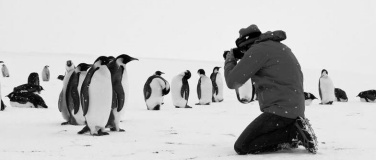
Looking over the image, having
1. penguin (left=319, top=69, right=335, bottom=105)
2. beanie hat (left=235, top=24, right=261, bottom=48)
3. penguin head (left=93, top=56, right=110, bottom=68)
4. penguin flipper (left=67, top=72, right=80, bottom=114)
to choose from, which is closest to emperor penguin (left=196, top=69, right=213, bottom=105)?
penguin (left=319, top=69, right=335, bottom=105)

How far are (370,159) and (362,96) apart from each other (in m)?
10.9

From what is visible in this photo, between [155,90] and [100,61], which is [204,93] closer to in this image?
[155,90]

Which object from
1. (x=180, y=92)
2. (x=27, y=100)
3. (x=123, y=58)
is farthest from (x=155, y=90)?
(x=123, y=58)

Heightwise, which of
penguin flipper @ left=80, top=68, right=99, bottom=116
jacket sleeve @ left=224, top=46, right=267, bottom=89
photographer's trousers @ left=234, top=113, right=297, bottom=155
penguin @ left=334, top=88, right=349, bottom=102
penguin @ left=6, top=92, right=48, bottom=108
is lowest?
penguin @ left=334, top=88, right=349, bottom=102

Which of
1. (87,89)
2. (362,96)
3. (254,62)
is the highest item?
(254,62)

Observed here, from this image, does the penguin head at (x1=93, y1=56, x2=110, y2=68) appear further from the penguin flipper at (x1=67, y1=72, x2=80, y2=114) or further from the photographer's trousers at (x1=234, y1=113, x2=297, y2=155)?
the photographer's trousers at (x1=234, y1=113, x2=297, y2=155)

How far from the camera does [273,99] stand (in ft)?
12.7

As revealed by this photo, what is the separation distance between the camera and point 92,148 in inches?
161

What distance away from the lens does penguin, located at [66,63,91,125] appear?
598cm

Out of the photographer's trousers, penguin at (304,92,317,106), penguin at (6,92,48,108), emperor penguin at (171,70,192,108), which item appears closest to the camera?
the photographer's trousers

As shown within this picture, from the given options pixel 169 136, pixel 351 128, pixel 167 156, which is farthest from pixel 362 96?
pixel 167 156

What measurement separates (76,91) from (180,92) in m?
5.39

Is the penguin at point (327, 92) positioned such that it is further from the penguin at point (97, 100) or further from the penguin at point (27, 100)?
the penguin at point (97, 100)

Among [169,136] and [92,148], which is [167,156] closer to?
[92,148]
